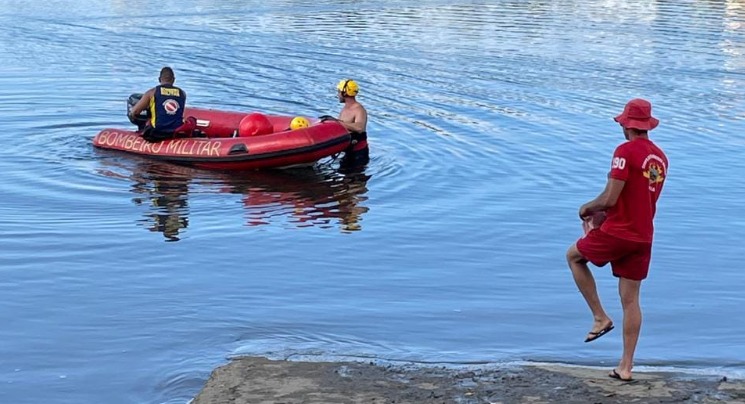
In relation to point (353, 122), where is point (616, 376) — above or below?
below

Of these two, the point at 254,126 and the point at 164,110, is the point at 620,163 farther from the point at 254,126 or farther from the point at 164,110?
the point at 164,110

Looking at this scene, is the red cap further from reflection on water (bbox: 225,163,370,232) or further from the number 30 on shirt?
reflection on water (bbox: 225,163,370,232)

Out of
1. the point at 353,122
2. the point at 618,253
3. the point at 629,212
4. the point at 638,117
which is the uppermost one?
the point at 638,117

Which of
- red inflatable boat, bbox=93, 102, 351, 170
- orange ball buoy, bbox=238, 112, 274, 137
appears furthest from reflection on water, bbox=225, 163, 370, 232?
orange ball buoy, bbox=238, 112, 274, 137

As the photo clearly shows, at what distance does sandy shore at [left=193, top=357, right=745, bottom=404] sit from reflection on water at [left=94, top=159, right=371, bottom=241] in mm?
5587

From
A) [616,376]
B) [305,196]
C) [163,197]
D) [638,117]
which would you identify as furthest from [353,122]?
[638,117]

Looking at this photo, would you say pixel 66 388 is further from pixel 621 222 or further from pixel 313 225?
pixel 313 225

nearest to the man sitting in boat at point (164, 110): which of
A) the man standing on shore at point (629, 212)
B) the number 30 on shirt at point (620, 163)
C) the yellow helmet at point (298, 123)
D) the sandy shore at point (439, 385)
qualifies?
the yellow helmet at point (298, 123)

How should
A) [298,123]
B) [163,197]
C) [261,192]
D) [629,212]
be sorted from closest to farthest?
[629,212] → [163,197] → [261,192] → [298,123]

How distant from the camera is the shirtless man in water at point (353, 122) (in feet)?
56.5

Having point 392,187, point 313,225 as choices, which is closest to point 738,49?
point 392,187

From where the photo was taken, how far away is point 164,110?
17.1m

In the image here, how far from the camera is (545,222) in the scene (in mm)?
13898

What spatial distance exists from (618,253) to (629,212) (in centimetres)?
25
